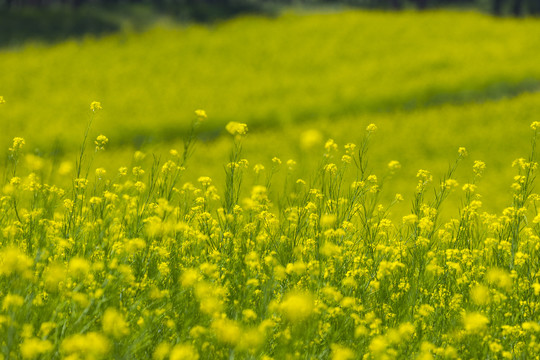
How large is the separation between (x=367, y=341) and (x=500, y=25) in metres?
15.7

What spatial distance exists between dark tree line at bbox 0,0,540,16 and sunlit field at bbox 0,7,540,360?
67.0 ft

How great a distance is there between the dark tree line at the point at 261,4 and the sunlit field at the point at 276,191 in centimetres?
2043

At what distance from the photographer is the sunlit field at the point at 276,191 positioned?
10.0 feet

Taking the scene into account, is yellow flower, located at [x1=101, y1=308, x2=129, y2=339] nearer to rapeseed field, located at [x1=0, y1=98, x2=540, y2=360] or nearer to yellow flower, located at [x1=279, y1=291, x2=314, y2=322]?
rapeseed field, located at [x1=0, y1=98, x2=540, y2=360]

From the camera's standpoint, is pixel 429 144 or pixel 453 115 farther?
pixel 453 115

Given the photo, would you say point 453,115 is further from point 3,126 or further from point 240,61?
point 3,126

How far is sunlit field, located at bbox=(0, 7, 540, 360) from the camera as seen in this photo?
305cm

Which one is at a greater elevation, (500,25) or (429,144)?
(500,25)

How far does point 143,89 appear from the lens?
13.6 meters

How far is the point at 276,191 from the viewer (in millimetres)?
9211

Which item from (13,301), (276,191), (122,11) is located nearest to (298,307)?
(13,301)

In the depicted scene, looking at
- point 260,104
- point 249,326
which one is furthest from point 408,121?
point 249,326

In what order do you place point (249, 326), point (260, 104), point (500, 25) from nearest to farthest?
point (249, 326) → point (260, 104) → point (500, 25)

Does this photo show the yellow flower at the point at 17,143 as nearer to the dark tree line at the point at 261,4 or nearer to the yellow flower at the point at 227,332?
the yellow flower at the point at 227,332
